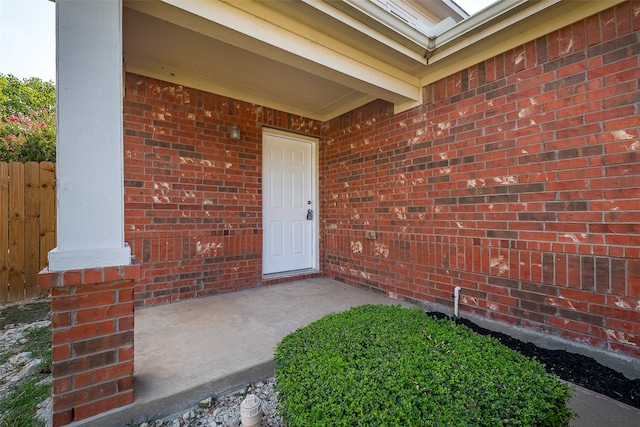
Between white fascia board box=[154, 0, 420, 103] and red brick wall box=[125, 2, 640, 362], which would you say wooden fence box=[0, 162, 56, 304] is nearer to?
red brick wall box=[125, 2, 640, 362]

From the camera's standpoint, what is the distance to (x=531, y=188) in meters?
2.36

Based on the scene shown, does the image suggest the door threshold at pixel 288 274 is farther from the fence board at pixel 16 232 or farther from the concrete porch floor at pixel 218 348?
the fence board at pixel 16 232

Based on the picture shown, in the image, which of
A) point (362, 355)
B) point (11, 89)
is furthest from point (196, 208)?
point (11, 89)

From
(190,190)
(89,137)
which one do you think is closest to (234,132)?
(190,190)

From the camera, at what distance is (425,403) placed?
108cm

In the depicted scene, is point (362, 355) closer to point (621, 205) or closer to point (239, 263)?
point (621, 205)

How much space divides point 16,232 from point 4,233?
4.0 inches

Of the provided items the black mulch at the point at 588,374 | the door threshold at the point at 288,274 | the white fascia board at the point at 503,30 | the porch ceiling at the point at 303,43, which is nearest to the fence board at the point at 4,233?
the porch ceiling at the point at 303,43

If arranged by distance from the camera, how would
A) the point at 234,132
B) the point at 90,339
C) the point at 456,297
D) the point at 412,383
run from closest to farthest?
the point at 412,383, the point at 90,339, the point at 456,297, the point at 234,132

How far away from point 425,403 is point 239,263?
10.0 feet

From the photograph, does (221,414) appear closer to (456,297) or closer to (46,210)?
(456,297)

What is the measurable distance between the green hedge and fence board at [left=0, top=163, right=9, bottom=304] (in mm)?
3759

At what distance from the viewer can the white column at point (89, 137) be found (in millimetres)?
1392

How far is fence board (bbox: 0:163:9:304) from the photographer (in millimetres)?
3193
